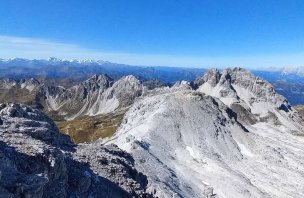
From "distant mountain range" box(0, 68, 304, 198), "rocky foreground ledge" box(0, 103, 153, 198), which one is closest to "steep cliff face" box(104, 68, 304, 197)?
"distant mountain range" box(0, 68, 304, 198)

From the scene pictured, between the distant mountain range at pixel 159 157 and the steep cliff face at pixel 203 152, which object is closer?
the distant mountain range at pixel 159 157

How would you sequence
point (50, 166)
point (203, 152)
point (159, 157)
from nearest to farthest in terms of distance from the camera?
1. point (50, 166)
2. point (159, 157)
3. point (203, 152)

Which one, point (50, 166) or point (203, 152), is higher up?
point (50, 166)

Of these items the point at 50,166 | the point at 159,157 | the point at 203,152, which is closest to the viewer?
the point at 50,166

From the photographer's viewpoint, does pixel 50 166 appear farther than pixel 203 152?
No

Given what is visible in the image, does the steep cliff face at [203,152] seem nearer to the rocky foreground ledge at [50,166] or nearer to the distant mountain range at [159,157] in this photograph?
the distant mountain range at [159,157]

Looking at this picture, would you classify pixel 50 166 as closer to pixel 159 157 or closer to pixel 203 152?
pixel 159 157

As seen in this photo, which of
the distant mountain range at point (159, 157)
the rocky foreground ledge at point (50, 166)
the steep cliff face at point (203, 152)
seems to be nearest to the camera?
the rocky foreground ledge at point (50, 166)

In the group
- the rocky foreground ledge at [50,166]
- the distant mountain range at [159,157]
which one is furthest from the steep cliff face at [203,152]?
the rocky foreground ledge at [50,166]

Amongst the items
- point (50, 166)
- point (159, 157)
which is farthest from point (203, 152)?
point (50, 166)
